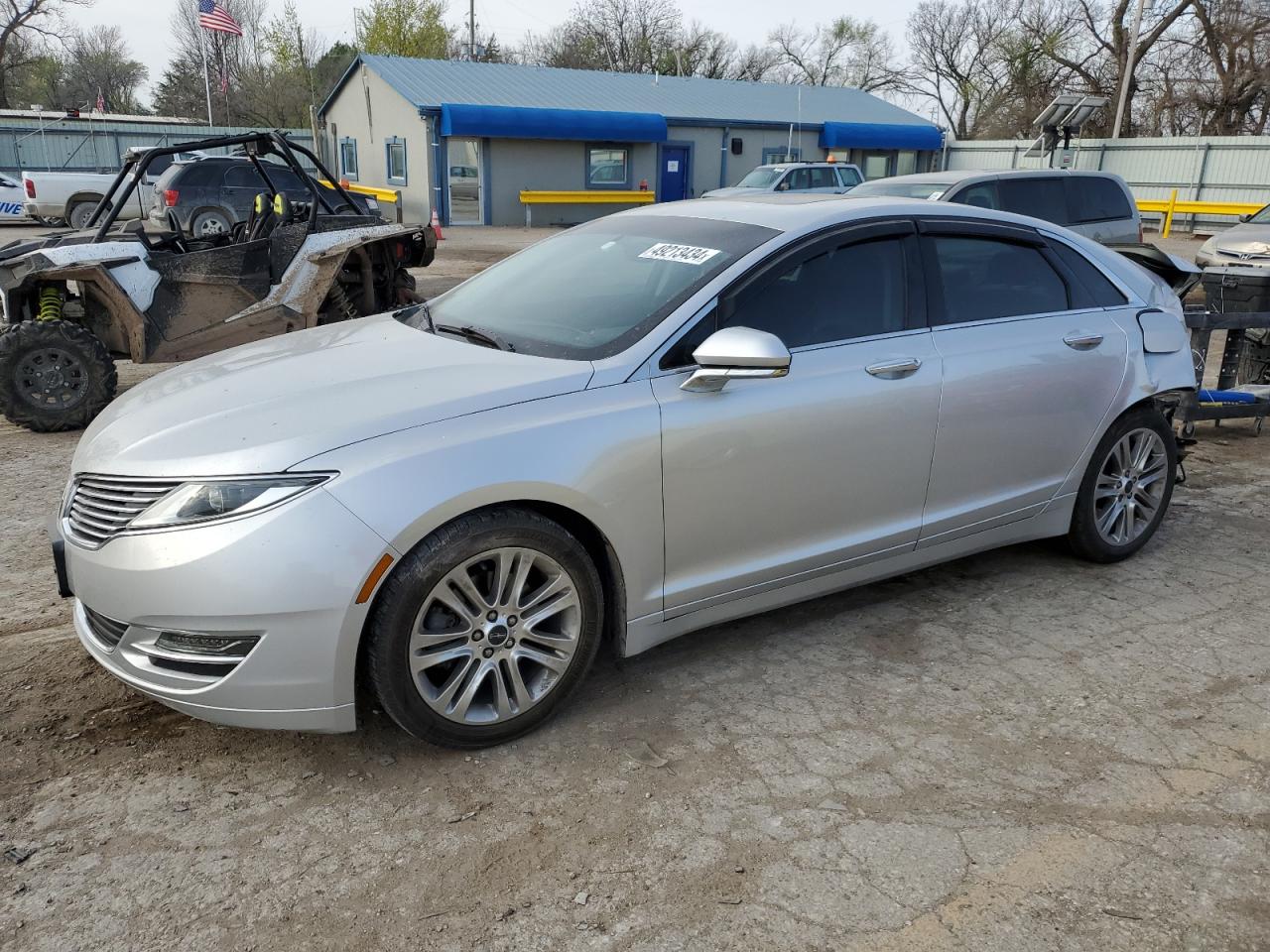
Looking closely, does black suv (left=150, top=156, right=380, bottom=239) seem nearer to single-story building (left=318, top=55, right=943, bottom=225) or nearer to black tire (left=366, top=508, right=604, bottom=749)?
single-story building (left=318, top=55, right=943, bottom=225)

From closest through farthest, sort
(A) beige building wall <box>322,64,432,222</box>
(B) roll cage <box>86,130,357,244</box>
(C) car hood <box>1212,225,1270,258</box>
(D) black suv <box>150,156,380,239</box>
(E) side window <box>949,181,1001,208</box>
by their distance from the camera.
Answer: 1. (B) roll cage <box>86,130,357,244</box>
2. (E) side window <box>949,181,1001,208</box>
3. (C) car hood <box>1212,225,1270,258</box>
4. (D) black suv <box>150,156,380,239</box>
5. (A) beige building wall <box>322,64,432,222</box>

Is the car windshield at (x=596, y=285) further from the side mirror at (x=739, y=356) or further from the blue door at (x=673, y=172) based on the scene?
the blue door at (x=673, y=172)

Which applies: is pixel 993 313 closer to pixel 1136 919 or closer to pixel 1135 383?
pixel 1135 383

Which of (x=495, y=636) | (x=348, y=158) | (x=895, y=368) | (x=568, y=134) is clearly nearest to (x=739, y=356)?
(x=895, y=368)

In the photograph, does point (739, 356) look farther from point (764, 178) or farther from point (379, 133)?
point (379, 133)

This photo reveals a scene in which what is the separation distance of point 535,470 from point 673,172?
90.9 ft

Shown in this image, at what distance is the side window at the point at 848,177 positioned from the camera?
2033 centimetres

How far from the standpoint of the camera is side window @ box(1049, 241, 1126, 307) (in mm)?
4230

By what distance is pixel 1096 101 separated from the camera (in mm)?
16312

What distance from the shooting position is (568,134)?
26.2m

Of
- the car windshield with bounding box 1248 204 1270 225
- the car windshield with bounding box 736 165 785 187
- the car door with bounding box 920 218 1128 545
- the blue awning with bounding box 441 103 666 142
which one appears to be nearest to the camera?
the car door with bounding box 920 218 1128 545

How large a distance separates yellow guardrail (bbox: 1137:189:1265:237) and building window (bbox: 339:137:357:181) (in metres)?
24.0

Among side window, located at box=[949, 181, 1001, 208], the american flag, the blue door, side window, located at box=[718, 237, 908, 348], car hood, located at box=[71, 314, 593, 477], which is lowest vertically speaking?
car hood, located at box=[71, 314, 593, 477]

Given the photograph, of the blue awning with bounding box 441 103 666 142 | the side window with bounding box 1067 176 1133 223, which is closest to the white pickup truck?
the blue awning with bounding box 441 103 666 142
